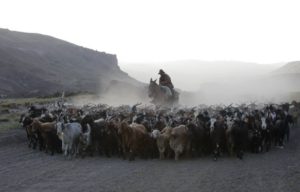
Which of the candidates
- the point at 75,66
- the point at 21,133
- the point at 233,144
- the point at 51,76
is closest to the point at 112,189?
the point at 233,144

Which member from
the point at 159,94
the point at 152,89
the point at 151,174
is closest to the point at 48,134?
the point at 151,174

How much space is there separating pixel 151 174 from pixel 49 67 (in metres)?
124

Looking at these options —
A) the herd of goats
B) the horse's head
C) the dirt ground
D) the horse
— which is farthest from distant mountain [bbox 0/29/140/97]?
the dirt ground

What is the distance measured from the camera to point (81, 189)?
50.6 ft

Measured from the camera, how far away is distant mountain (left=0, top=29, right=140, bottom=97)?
111 meters

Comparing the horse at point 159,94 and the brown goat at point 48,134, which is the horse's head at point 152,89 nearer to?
the horse at point 159,94

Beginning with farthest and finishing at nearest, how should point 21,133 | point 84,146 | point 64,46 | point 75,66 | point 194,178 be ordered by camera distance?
point 64,46 → point 75,66 → point 21,133 → point 84,146 → point 194,178

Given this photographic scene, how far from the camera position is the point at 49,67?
5423 inches

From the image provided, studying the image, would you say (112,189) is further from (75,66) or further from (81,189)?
(75,66)

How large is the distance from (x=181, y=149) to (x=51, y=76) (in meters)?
110

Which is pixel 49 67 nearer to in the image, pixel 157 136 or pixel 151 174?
pixel 157 136

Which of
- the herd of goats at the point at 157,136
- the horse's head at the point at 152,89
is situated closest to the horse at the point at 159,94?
the horse's head at the point at 152,89

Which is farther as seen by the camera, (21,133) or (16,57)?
(16,57)

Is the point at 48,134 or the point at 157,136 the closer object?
the point at 157,136
